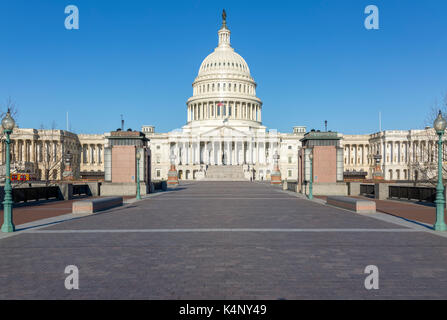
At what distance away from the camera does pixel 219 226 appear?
49.1 ft

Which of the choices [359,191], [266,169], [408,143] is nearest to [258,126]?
[266,169]

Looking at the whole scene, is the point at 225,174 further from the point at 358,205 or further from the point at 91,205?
the point at 91,205

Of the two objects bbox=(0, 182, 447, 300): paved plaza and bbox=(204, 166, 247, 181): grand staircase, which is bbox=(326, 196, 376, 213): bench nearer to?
bbox=(0, 182, 447, 300): paved plaza

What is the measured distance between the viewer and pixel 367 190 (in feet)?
112

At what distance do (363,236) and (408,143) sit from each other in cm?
11315

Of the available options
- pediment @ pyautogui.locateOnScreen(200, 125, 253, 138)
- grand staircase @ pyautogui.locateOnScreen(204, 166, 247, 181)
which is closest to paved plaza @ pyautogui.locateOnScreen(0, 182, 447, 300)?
grand staircase @ pyautogui.locateOnScreen(204, 166, 247, 181)

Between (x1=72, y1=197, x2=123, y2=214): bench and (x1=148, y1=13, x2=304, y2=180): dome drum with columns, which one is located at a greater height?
(x1=148, y1=13, x2=304, y2=180): dome drum with columns

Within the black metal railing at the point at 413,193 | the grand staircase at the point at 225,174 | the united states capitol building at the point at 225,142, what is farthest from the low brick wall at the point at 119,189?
the united states capitol building at the point at 225,142

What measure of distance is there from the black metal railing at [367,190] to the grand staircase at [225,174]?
53.8 m

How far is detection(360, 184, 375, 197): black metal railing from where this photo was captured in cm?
3331

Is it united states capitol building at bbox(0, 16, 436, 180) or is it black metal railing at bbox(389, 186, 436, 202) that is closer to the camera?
black metal railing at bbox(389, 186, 436, 202)

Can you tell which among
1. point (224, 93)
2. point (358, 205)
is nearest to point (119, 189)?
point (358, 205)

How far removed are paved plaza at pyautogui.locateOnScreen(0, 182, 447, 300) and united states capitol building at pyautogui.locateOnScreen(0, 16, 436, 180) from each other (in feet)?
275

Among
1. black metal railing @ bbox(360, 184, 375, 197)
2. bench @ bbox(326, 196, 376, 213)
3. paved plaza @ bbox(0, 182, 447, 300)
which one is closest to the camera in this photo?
paved plaza @ bbox(0, 182, 447, 300)
